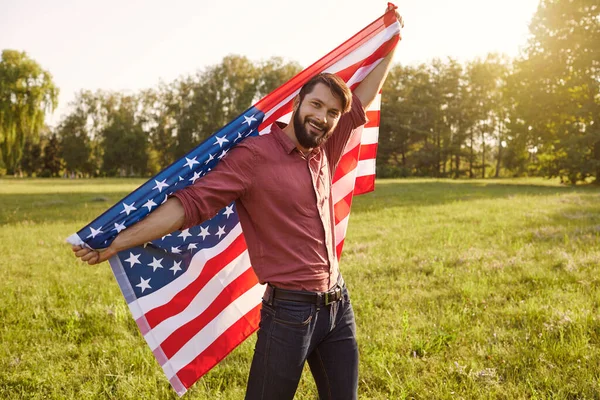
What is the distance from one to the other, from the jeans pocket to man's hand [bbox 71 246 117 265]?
1082 mm

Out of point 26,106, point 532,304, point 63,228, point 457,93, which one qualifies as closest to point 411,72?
point 457,93

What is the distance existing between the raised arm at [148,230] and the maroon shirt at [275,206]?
0.23 ft

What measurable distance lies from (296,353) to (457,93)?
7406cm

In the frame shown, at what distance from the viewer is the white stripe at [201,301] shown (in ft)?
12.6

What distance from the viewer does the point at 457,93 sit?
70.9 meters

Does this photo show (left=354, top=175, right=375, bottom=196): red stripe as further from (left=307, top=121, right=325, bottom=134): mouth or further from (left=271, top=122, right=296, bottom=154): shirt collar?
(left=271, top=122, right=296, bottom=154): shirt collar

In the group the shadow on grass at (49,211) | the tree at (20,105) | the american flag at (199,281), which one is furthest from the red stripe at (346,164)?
the tree at (20,105)

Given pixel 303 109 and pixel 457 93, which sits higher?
pixel 457 93

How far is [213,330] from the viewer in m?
4.02

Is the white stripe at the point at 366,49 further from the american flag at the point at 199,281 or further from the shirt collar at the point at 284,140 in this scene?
the shirt collar at the point at 284,140

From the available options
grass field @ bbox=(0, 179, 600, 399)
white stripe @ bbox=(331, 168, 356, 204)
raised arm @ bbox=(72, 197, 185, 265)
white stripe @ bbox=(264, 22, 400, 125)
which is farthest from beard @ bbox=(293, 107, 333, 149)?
grass field @ bbox=(0, 179, 600, 399)

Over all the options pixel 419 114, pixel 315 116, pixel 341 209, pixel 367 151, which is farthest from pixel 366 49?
pixel 419 114

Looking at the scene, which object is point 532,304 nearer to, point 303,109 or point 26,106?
point 303,109

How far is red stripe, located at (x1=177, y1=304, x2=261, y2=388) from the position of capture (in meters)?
3.91
